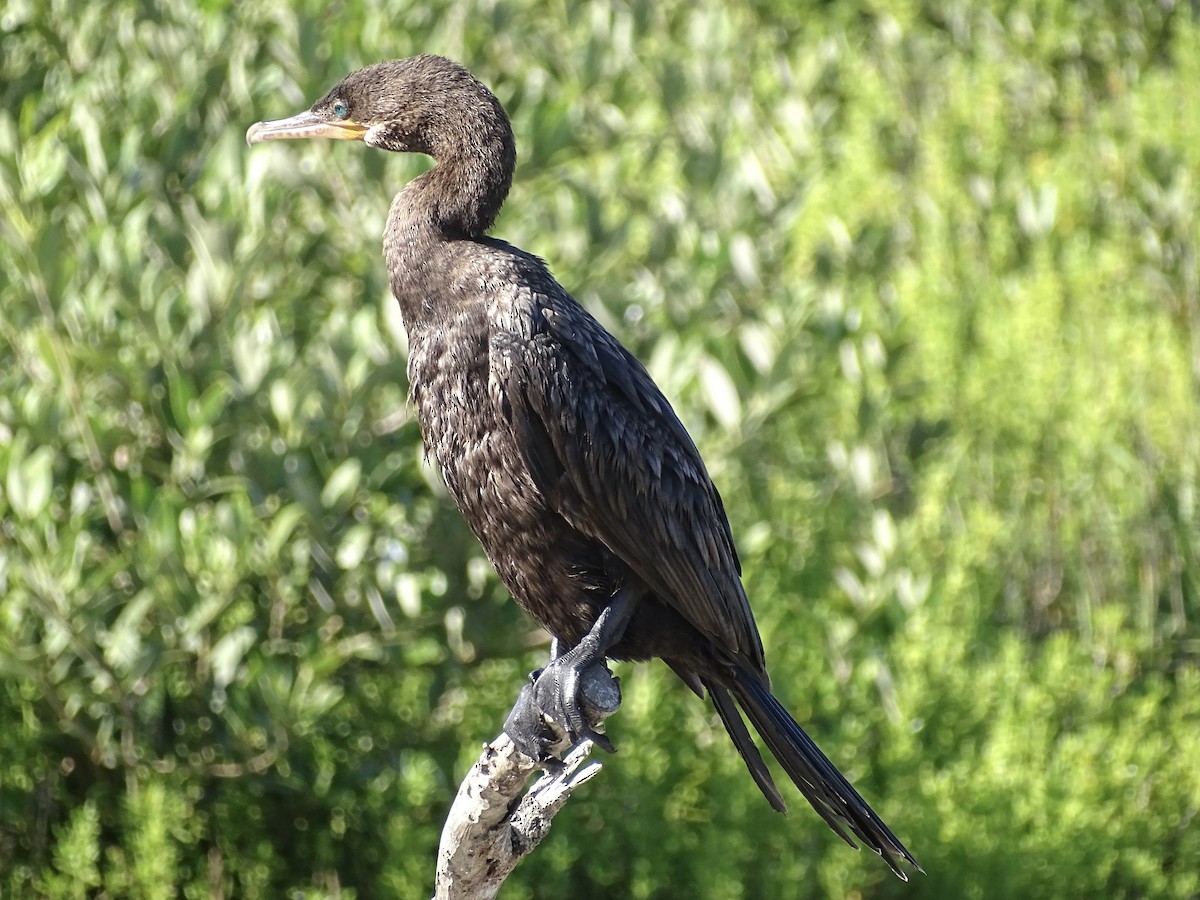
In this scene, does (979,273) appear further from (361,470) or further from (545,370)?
(545,370)

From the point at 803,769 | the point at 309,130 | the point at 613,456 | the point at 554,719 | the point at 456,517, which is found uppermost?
the point at 309,130

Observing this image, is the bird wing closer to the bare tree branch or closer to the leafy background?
the bare tree branch

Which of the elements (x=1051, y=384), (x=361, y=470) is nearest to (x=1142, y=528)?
(x=1051, y=384)

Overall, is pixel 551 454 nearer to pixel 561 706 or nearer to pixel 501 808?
pixel 561 706

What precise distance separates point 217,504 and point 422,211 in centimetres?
158

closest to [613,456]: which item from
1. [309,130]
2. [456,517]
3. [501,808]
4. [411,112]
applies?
[501,808]

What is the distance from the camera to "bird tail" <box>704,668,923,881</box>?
268 cm

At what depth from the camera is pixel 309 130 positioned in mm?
2949

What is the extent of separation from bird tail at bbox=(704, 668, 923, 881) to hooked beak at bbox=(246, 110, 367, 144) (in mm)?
1301

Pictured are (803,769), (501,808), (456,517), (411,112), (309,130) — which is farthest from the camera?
(456,517)

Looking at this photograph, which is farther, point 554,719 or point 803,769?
point 803,769

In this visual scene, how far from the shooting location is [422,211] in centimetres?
274

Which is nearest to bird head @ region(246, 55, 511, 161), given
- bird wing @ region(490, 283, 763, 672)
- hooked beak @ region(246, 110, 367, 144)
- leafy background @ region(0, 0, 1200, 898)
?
hooked beak @ region(246, 110, 367, 144)

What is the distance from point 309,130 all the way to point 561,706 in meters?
1.26
